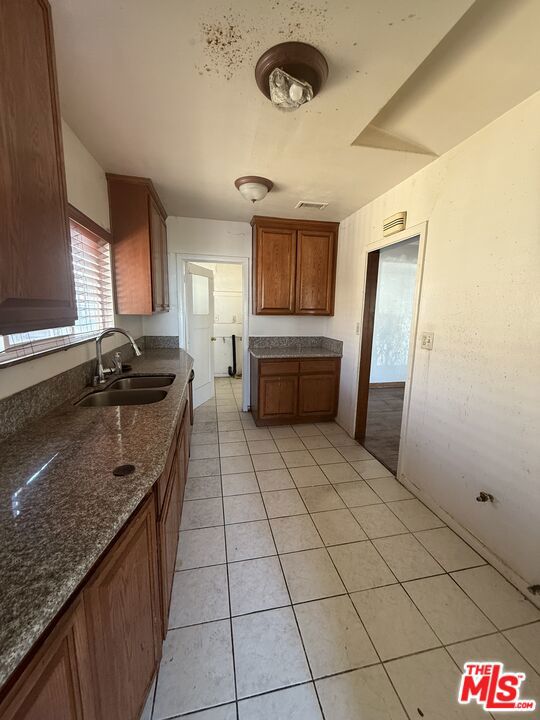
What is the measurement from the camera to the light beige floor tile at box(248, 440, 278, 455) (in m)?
2.85

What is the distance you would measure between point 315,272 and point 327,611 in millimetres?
3102

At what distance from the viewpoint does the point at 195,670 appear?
114 centimetres

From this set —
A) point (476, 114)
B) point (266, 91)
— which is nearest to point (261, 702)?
point (266, 91)

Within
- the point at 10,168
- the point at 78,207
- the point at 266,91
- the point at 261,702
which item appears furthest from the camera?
the point at 78,207

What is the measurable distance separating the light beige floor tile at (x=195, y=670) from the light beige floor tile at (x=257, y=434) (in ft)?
6.10

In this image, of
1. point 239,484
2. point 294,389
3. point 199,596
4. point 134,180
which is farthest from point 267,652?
point 134,180

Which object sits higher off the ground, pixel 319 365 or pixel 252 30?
pixel 252 30

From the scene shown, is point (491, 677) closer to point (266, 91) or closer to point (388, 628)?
point (388, 628)

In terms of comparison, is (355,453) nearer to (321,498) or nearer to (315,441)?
(315,441)

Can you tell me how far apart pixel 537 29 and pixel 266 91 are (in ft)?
3.35

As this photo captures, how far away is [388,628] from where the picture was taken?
4.26 ft

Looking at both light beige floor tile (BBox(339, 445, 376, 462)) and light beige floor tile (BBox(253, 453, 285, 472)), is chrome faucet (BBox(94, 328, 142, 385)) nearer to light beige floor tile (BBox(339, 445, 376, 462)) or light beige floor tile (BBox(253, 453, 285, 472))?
light beige floor tile (BBox(253, 453, 285, 472))

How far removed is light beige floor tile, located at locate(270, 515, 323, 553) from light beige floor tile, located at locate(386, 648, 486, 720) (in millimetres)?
645

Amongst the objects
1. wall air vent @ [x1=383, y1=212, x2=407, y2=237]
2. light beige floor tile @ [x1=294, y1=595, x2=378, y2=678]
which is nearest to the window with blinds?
light beige floor tile @ [x1=294, y1=595, x2=378, y2=678]
